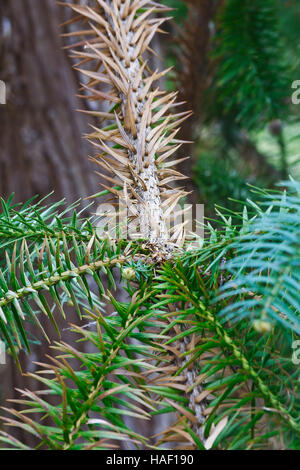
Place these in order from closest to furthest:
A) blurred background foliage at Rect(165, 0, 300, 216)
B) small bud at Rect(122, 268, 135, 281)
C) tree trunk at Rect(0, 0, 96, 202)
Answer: small bud at Rect(122, 268, 135, 281)
blurred background foliage at Rect(165, 0, 300, 216)
tree trunk at Rect(0, 0, 96, 202)

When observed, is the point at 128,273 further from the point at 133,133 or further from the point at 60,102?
the point at 60,102

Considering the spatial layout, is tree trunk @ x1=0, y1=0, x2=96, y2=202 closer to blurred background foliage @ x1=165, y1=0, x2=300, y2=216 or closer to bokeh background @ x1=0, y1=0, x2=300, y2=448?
bokeh background @ x1=0, y1=0, x2=300, y2=448

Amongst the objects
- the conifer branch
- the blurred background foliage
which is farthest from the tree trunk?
the conifer branch

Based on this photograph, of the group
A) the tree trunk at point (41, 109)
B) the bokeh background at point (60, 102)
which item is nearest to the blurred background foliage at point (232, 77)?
the bokeh background at point (60, 102)

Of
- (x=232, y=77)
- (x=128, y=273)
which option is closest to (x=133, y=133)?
(x=128, y=273)

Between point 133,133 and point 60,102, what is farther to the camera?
point 60,102

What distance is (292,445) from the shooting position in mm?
173

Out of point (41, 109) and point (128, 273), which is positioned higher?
point (41, 109)

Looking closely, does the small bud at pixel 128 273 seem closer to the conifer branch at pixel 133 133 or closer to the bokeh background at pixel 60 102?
the conifer branch at pixel 133 133

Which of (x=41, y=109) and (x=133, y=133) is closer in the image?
(x=133, y=133)

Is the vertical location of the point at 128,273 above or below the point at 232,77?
below

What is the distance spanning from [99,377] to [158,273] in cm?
8

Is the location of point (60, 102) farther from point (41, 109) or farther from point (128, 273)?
point (128, 273)

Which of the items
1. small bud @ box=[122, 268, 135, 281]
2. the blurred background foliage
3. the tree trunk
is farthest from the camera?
the tree trunk
